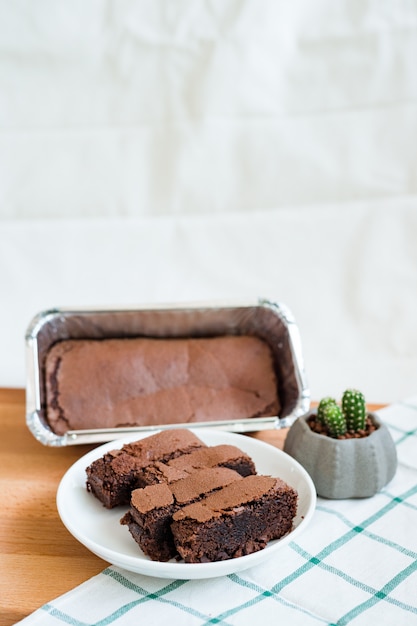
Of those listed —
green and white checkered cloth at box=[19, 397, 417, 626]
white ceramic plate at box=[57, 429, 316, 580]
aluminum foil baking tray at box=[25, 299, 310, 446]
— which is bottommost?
green and white checkered cloth at box=[19, 397, 417, 626]

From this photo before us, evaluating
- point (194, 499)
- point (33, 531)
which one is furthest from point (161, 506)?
point (33, 531)

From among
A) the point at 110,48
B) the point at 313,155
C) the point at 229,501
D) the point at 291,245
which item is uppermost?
the point at 110,48

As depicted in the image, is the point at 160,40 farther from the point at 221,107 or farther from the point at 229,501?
the point at 229,501

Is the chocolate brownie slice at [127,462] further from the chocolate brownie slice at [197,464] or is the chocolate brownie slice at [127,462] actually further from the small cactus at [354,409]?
the small cactus at [354,409]

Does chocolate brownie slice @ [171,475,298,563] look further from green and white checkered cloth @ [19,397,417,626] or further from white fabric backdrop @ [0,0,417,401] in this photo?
white fabric backdrop @ [0,0,417,401]

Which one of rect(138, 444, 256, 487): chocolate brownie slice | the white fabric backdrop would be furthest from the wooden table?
the white fabric backdrop

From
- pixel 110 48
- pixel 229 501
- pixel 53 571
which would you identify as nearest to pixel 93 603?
pixel 53 571
